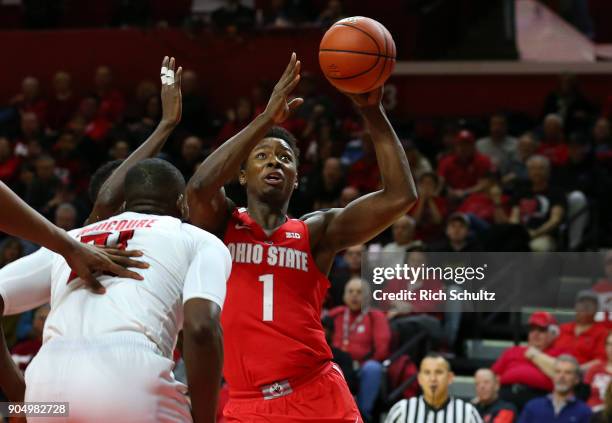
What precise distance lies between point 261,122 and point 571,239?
740 centimetres

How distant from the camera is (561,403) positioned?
9.27 m

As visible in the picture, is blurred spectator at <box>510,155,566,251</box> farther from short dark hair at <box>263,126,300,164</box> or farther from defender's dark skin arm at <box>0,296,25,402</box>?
defender's dark skin arm at <box>0,296,25,402</box>

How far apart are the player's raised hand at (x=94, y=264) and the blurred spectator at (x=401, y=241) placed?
7.10 m

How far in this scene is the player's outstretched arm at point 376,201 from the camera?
5.57m

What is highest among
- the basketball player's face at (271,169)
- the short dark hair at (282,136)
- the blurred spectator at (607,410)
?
the short dark hair at (282,136)

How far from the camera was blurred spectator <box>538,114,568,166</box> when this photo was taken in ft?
42.3

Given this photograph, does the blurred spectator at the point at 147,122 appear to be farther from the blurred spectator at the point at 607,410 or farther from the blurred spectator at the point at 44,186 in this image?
the blurred spectator at the point at 607,410

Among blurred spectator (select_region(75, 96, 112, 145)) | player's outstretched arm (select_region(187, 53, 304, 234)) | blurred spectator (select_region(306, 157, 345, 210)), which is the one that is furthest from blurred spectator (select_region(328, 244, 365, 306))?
player's outstretched arm (select_region(187, 53, 304, 234))

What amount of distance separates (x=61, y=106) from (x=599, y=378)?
944cm

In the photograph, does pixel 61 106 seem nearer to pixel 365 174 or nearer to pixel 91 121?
pixel 91 121

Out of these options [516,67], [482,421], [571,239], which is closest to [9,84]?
[516,67]

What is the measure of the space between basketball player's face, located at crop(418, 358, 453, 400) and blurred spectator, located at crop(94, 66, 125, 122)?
7412 millimetres

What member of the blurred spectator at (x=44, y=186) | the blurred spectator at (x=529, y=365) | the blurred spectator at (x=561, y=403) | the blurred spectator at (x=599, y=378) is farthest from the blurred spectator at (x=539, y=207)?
the blurred spectator at (x=44, y=186)

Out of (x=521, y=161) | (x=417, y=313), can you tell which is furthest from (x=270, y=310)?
(x=521, y=161)
